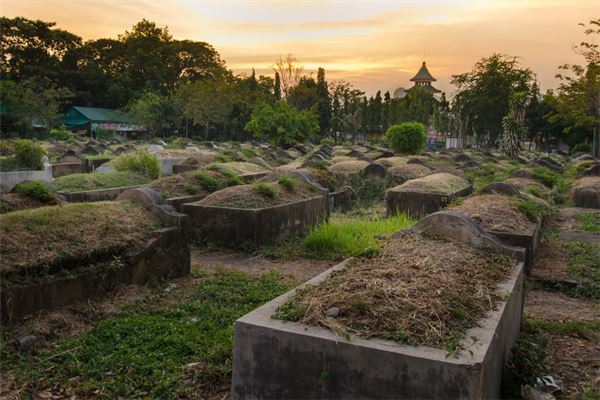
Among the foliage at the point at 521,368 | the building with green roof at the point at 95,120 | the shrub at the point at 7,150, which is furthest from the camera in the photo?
the building with green roof at the point at 95,120

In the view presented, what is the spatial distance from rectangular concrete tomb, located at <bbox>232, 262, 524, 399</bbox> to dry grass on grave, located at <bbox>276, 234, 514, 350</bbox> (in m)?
0.11

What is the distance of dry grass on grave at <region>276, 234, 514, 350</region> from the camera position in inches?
138

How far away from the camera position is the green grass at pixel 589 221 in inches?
474

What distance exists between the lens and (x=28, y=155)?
44.9ft

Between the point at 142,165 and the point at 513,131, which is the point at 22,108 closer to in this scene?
the point at 142,165

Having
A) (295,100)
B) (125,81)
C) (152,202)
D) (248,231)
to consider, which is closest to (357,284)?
(152,202)

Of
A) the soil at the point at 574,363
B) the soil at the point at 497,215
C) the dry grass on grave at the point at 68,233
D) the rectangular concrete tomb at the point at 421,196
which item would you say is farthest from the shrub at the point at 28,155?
the soil at the point at 574,363

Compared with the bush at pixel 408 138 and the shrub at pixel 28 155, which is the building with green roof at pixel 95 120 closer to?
the bush at pixel 408 138

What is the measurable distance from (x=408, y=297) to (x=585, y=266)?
5.78 m

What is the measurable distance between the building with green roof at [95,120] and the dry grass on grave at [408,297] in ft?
175

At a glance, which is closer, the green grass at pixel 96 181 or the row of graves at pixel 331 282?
the row of graves at pixel 331 282

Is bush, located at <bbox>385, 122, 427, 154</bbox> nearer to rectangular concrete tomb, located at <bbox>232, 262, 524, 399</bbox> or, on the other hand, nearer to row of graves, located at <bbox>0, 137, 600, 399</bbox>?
row of graves, located at <bbox>0, 137, 600, 399</bbox>

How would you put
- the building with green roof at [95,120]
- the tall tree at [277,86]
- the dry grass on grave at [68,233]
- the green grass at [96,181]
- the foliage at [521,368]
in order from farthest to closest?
the tall tree at [277,86] < the building with green roof at [95,120] < the green grass at [96,181] < the dry grass on grave at [68,233] < the foliage at [521,368]

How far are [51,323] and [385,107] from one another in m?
62.4
